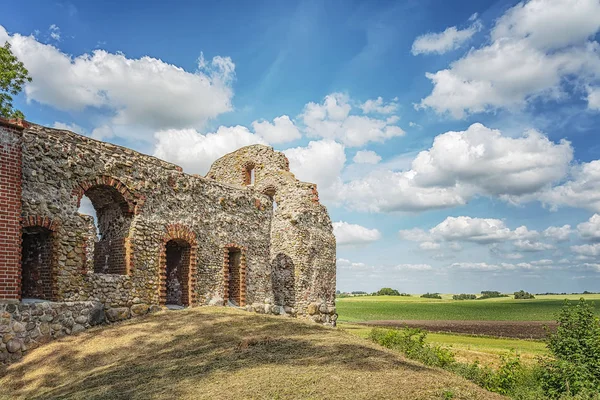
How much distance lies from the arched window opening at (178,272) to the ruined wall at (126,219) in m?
0.18

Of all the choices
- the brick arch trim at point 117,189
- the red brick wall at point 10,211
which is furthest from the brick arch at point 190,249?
the red brick wall at point 10,211

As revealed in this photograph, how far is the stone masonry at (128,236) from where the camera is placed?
12.4 meters

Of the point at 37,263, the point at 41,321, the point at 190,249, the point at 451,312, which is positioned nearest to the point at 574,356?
the point at 190,249

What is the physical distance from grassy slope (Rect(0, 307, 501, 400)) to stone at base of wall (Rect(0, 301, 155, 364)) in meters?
0.39

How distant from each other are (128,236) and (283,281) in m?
9.53

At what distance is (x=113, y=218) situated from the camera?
15.3 metres

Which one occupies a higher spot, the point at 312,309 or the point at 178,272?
the point at 178,272

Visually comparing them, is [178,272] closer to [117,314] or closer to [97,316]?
[117,314]

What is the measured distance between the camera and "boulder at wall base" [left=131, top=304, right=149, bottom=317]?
14.3 meters

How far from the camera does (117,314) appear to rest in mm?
13828

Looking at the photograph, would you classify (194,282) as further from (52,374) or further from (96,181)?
(52,374)

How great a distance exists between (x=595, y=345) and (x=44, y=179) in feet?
49.8

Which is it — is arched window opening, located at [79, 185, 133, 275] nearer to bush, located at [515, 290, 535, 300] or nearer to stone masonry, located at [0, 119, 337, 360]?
stone masonry, located at [0, 119, 337, 360]

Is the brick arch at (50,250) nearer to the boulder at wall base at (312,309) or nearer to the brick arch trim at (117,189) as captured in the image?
the brick arch trim at (117,189)
